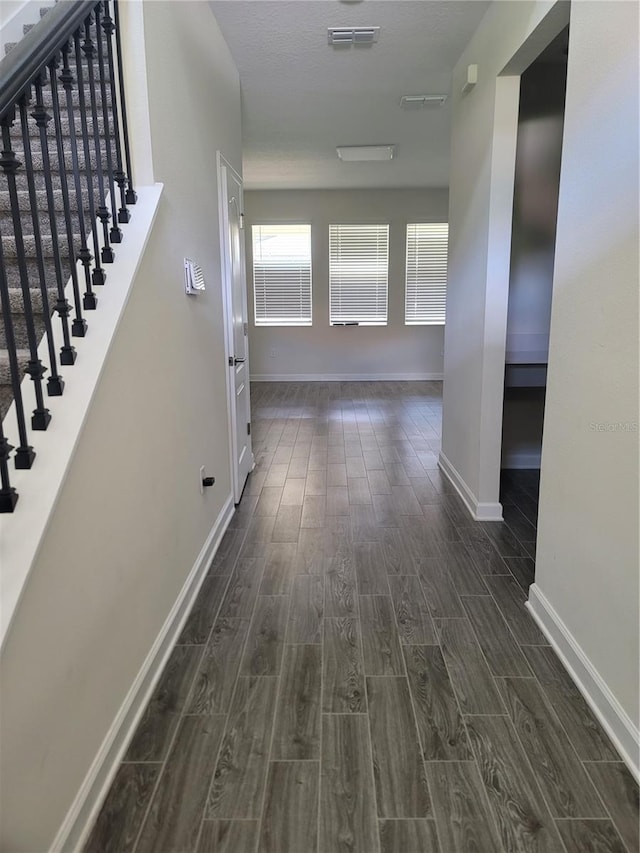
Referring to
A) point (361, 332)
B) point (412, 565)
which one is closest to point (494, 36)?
point (412, 565)

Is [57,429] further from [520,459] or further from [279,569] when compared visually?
[520,459]

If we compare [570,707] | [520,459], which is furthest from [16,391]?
[520,459]

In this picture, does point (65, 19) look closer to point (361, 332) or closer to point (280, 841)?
point (280, 841)

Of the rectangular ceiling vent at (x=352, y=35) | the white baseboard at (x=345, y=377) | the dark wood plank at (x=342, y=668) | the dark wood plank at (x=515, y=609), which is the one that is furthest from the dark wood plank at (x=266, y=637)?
the white baseboard at (x=345, y=377)

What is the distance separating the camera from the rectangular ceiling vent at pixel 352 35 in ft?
10.2

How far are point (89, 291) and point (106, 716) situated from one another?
1.20 metres

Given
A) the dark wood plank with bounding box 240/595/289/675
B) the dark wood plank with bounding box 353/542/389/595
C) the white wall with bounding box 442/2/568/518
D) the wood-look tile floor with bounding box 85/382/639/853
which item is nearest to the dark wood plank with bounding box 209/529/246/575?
the wood-look tile floor with bounding box 85/382/639/853

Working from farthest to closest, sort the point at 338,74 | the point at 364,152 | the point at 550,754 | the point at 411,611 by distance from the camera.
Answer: the point at 364,152 < the point at 338,74 < the point at 411,611 < the point at 550,754

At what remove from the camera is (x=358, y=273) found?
8391 millimetres

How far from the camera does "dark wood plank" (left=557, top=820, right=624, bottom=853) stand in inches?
51.2

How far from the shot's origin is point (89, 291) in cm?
156

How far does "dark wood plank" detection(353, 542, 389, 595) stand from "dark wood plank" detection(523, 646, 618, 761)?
0.70 meters

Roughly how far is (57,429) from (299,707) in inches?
45.8

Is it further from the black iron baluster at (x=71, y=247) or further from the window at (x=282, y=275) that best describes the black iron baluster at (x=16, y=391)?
the window at (x=282, y=275)
